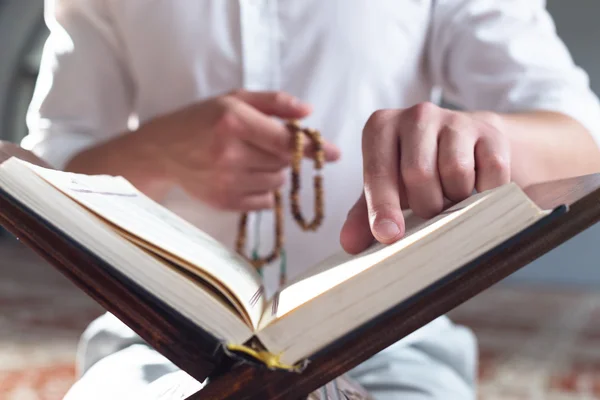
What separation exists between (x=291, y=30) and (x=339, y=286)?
0.50 m

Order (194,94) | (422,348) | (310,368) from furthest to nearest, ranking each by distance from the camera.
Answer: (194,94) < (422,348) < (310,368)

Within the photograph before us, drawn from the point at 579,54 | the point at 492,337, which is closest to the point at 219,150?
the point at 492,337

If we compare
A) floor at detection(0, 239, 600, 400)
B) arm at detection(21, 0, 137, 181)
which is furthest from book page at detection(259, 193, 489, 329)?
floor at detection(0, 239, 600, 400)

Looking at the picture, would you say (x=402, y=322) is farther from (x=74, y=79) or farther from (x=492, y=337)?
(x=492, y=337)

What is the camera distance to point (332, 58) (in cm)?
71

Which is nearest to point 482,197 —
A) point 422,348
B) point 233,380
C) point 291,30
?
point 233,380

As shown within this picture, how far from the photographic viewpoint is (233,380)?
0.26 m

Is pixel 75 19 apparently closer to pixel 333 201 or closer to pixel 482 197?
pixel 333 201

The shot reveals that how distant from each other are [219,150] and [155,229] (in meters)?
0.28

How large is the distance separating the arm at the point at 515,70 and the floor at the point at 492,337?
896 millimetres

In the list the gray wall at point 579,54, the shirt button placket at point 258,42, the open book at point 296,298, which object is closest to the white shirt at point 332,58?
the shirt button placket at point 258,42

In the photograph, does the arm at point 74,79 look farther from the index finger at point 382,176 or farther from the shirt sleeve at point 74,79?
the index finger at point 382,176

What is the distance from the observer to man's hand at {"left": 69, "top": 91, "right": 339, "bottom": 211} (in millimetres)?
572

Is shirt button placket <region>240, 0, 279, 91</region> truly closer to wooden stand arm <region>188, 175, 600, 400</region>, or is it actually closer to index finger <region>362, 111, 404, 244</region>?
index finger <region>362, 111, 404, 244</region>
